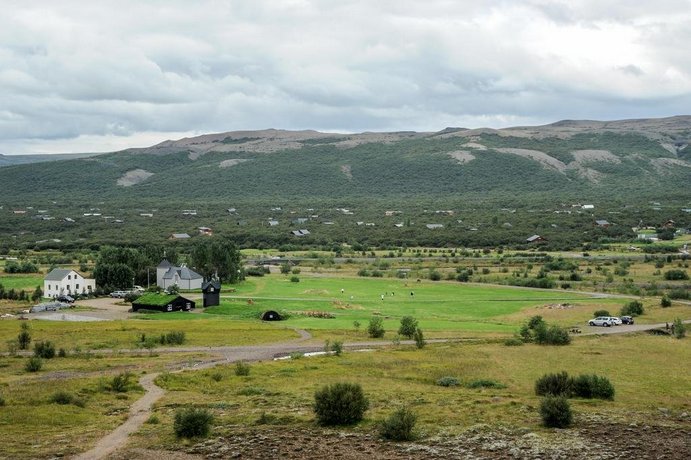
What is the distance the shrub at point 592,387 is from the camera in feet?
124

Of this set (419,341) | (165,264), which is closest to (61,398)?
(419,341)

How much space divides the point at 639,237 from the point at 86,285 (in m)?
95.7

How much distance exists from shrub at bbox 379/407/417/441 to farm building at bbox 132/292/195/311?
43.4 meters

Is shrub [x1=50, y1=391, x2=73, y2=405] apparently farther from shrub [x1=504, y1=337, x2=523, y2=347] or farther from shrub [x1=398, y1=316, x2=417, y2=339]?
shrub [x1=504, y1=337, x2=523, y2=347]

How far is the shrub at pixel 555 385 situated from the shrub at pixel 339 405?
9.20 m

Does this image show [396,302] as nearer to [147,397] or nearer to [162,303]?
[162,303]

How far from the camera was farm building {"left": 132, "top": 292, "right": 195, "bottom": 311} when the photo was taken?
7206cm

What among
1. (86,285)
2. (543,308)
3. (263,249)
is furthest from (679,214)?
(86,285)

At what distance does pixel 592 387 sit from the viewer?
125ft

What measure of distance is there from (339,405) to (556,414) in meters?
8.16

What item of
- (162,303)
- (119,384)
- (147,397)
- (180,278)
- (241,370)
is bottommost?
(147,397)

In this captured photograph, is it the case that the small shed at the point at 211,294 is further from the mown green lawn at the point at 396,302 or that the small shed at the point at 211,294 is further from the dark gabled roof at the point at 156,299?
the dark gabled roof at the point at 156,299

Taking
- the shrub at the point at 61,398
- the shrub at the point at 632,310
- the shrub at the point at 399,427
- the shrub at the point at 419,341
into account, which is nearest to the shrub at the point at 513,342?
the shrub at the point at 419,341

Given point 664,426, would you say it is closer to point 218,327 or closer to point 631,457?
point 631,457
